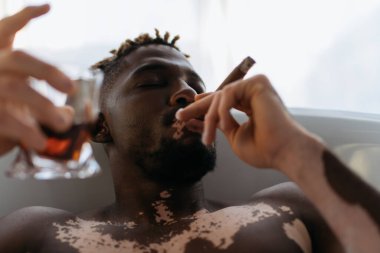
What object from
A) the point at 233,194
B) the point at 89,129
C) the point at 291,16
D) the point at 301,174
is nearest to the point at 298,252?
the point at 301,174

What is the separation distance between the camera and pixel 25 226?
1051 millimetres

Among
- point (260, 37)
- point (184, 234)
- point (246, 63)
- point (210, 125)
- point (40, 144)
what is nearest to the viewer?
point (40, 144)

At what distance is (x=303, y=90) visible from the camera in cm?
169

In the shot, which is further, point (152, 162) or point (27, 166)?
point (152, 162)

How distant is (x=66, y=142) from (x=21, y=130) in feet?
0.20

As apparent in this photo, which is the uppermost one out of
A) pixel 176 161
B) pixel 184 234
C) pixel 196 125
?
pixel 196 125

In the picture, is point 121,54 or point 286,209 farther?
point 121,54

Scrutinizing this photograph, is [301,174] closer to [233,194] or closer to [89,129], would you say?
[89,129]

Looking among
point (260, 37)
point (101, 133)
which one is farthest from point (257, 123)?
point (260, 37)

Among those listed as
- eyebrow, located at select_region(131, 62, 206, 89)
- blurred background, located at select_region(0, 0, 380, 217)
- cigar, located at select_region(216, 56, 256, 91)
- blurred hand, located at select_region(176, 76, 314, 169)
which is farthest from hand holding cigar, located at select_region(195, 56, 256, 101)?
blurred background, located at select_region(0, 0, 380, 217)

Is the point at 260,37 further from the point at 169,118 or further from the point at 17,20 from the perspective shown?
the point at 17,20

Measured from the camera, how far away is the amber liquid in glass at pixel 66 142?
598 millimetres

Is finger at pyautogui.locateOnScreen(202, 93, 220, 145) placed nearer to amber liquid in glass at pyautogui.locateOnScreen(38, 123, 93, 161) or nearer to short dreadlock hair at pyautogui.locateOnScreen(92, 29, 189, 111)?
amber liquid in glass at pyautogui.locateOnScreen(38, 123, 93, 161)

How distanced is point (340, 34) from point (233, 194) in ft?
2.21
